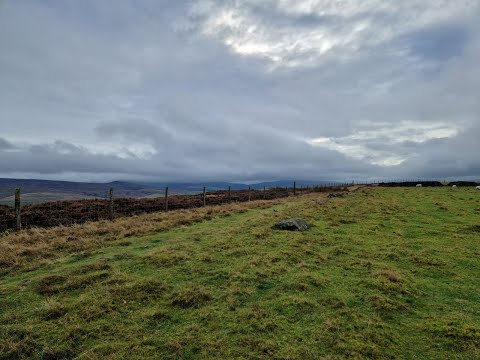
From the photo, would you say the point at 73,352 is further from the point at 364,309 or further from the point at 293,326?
the point at 364,309

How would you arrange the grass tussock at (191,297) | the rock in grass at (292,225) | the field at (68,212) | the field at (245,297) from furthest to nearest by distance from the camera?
the field at (68,212) → the rock in grass at (292,225) → the grass tussock at (191,297) → the field at (245,297)

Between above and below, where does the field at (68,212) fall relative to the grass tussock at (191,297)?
above

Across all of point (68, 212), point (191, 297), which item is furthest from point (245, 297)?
point (68, 212)

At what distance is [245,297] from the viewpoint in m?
9.69

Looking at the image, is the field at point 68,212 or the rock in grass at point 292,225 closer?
the rock in grass at point 292,225

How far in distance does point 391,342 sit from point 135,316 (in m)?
6.62

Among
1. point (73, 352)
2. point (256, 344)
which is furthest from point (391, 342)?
point (73, 352)

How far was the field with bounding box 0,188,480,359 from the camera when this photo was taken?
23.7ft

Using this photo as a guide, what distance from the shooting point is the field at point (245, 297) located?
7.22 metres

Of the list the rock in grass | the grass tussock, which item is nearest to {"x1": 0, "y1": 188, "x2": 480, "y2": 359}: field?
the grass tussock

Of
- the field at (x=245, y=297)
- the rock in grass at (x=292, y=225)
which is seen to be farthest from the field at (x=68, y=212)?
the rock in grass at (x=292, y=225)

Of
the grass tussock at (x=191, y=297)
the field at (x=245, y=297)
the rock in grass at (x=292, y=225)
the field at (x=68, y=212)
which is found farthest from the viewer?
the field at (x=68, y=212)

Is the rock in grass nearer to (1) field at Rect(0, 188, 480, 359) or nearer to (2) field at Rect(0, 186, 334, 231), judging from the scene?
(1) field at Rect(0, 188, 480, 359)

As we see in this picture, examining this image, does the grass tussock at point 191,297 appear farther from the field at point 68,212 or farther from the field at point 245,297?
the field at point 68,212
